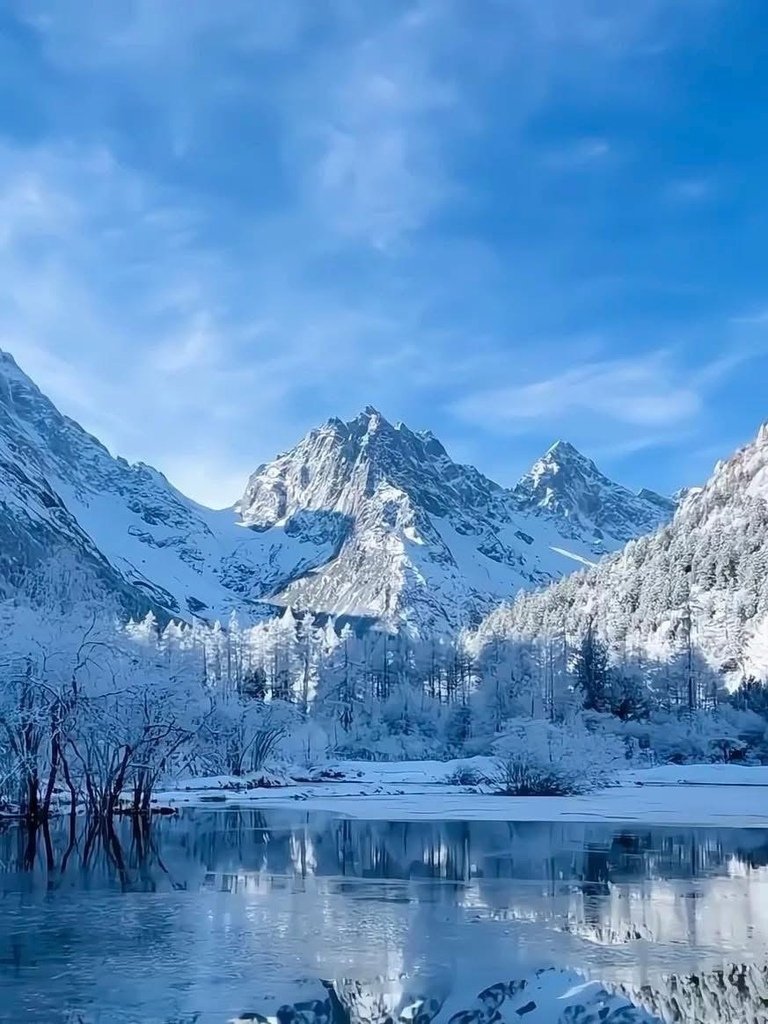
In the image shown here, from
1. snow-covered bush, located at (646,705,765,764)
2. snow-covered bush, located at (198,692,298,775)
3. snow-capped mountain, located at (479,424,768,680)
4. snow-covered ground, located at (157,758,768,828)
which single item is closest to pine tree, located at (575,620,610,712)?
snow-capped mountain, located at (479,424,768,680)

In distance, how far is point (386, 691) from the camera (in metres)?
150

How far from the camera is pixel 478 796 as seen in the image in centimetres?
6525

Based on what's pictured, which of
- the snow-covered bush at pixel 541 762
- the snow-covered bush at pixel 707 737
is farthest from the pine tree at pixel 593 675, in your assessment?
the snow-covered bush at pixel 541 762

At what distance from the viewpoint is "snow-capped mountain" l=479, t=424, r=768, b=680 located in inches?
5340

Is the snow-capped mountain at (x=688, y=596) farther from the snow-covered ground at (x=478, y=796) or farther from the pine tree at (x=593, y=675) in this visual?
the snow-covered ground at (x=478, y=796)

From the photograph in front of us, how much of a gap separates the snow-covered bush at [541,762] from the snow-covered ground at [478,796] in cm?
205

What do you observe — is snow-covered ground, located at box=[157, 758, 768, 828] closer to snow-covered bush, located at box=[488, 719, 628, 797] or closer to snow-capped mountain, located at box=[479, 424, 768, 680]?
snow-covered bush, located at box=[488, 719, 628, 797]

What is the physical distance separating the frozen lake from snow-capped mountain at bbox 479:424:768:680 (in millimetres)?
102989

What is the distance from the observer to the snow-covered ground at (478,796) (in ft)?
158

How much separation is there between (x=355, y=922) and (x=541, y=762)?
4832 cm

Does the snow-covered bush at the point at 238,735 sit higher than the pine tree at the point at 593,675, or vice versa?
the pine tree at the point at 593,675

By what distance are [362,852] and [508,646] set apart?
118 m

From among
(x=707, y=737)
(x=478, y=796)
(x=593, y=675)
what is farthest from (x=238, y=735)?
(x=593, y=675)

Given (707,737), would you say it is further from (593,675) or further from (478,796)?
(478,796)
